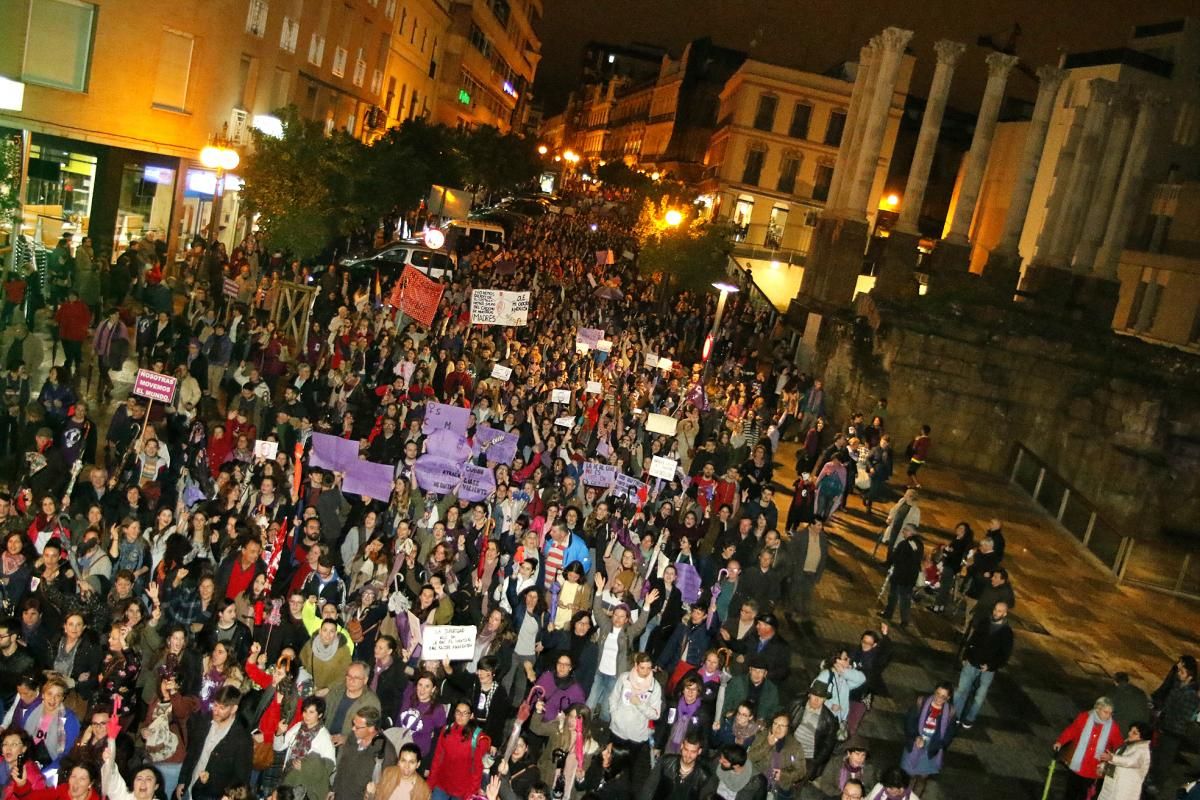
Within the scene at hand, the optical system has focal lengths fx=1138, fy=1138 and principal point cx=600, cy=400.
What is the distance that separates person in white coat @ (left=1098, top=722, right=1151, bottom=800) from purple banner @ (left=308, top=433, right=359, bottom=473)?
25.1ft

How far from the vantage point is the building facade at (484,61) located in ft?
204

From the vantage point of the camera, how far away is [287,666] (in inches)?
327

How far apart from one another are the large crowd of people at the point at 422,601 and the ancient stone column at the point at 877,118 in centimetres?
1935

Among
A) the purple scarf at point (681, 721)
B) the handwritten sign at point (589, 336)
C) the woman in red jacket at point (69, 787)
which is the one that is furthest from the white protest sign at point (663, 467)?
the woman in red jacket at point (69, 787)

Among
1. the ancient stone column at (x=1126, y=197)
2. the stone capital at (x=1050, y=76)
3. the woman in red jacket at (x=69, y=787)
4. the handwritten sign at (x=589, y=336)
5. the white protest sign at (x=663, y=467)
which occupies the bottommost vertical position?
the woman in red jacket at (x=69, y=787)

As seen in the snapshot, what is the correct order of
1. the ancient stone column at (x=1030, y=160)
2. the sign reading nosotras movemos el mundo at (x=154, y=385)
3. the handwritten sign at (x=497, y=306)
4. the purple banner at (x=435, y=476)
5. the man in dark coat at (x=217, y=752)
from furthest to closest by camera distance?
the ancient stone column at (x=1030, y=160), the handwritten sign at (x=497, y=306), the purple banner at (x=435, y=476), the sign reading nosotras movemos el mundo at (x=154, y=385), the man in dark coat at (x=217, y=752)

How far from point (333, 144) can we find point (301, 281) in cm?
528

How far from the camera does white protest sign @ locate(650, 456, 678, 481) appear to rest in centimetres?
1427

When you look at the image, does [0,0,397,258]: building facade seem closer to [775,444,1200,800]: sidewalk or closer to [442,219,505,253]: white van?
[442,219,505,253]: white van

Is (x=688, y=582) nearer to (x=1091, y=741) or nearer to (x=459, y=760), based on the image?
(x=1091, y=741)

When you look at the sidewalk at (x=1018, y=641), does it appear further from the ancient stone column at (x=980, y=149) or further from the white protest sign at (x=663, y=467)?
the ancient stone column at (x=980, y=149)

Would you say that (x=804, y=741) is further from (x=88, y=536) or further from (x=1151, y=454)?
(x=1151, y=454)

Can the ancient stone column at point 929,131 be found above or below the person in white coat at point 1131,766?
above

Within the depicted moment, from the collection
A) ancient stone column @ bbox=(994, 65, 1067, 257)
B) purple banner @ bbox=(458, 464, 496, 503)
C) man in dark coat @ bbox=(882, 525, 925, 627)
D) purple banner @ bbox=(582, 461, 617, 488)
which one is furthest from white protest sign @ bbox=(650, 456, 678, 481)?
ancient stone column @ bbox=(994, 65, 1067, 257)
